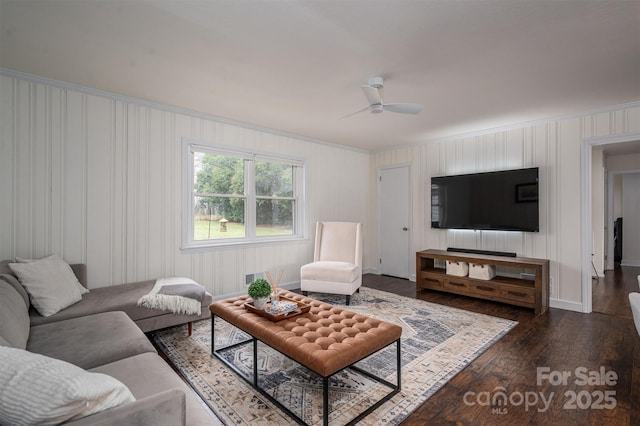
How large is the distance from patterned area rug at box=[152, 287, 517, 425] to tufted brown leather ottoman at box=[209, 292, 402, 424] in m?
0.08

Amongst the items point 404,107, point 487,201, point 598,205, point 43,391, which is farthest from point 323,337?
point 598,205

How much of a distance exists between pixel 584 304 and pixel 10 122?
625 cm

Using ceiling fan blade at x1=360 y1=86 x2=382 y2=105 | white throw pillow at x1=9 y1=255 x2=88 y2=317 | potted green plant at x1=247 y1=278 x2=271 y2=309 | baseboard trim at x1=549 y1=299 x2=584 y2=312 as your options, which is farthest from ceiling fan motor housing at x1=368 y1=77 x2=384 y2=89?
baseboard trim at x1=549 y1=299 x2=584 y2=312

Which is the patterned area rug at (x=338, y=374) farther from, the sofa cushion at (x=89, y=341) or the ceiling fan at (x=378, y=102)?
the ceiling fan at (x=378, y=102)

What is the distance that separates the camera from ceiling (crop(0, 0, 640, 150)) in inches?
74.2

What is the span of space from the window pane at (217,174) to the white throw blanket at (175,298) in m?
1.36

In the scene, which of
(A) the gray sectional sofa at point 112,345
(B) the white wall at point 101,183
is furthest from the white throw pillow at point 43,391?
(B) the white wall at point 101,183

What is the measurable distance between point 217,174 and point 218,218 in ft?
1.92

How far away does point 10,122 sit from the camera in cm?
269

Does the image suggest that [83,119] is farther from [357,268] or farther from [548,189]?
[548,189]

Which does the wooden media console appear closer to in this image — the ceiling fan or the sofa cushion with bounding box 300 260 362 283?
the sofa cushion with bounding box 300 260 362 283

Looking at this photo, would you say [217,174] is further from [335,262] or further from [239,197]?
[335,262]

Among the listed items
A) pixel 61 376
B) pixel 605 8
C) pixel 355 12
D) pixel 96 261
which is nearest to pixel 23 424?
pixel 61 376

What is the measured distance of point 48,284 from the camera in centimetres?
242
